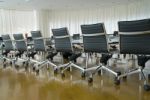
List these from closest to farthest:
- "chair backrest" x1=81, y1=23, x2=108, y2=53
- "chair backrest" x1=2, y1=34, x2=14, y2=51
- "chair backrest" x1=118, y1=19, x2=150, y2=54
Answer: "chair backrest" x1=118, y1=19, x2=150, y2=54
"chair backrest" x1=81, y1=23, x2=108, y2=53
"chair backrest" x1=2, y1=34, x2=14, y2=51

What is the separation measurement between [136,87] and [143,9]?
9.23 metres

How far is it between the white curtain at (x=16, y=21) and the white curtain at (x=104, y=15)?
1612 millimetres

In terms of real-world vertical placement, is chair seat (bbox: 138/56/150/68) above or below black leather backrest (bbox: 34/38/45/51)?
below

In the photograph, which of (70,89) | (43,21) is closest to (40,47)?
(70,89)

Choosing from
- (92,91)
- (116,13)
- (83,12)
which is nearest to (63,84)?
(92,91)

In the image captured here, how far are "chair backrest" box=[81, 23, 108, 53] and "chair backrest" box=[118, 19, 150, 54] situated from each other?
378 millimetres

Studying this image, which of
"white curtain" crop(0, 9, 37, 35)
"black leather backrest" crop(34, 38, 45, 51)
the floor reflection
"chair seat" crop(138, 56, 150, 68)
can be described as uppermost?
"white curtain" crop(0, 9, 37, 35)

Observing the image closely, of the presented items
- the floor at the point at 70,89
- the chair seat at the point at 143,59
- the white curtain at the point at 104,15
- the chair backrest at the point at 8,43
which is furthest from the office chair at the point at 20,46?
the white curtain at the point at 104,15

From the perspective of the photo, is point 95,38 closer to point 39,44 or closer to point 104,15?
point 39,44

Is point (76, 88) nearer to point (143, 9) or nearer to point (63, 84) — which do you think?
point (63, 84)

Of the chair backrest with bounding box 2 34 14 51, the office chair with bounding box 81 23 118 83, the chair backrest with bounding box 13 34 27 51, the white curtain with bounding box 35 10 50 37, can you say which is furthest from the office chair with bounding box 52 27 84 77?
the white curtain with bounding box 35 10 50 37

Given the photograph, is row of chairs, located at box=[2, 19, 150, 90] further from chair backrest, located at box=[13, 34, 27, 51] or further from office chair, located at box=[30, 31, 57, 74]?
chair backrest, located at box=[13, 34, 27, 51]

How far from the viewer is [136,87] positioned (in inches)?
124

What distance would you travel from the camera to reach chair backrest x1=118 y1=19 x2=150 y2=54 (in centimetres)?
292
